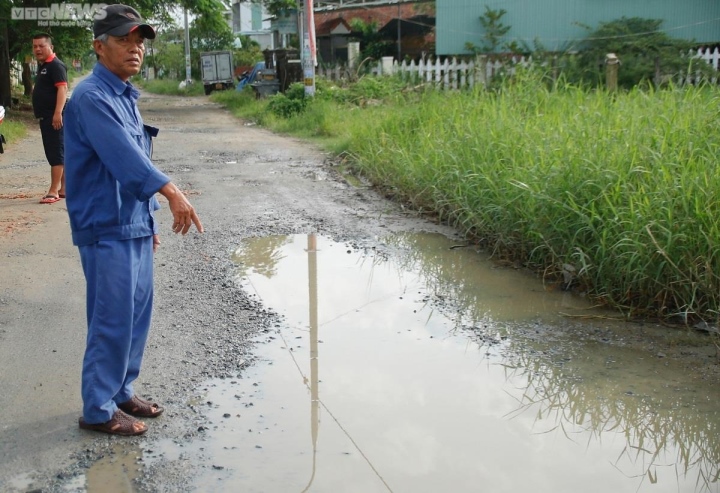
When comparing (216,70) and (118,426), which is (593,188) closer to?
(118,426)

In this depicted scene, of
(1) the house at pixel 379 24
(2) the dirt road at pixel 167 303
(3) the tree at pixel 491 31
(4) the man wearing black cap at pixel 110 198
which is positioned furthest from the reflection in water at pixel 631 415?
(1) the house at pixel 379 24

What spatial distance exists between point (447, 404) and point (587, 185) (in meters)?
2.57

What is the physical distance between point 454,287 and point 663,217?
1452 millimetres

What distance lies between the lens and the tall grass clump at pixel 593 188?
4.88m

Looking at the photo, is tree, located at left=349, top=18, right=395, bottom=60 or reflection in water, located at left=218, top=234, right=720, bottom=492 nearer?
reflection in water, located at left=218, top=234, right=720, bottom=492

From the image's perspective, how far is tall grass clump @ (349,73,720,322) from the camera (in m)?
4.88

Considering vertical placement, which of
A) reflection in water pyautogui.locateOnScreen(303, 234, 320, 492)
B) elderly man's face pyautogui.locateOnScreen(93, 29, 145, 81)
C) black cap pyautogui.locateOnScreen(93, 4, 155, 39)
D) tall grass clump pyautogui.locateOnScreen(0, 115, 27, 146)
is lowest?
reflection in water pyautogui.locateOnScreen(303, 234, 320, 492)

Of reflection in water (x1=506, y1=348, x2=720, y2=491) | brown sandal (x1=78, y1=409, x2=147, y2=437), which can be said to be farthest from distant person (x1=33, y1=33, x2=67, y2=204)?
reflection in water (x1=506, y1=348, x2=720, y2=491)

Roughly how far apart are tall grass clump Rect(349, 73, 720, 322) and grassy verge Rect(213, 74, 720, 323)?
0.01m

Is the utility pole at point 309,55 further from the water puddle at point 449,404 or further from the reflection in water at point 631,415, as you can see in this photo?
the reflection in water at point 631,415

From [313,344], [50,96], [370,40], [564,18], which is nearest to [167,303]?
[313,344]

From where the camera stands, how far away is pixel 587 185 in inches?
226

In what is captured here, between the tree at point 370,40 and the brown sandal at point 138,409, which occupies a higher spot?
the tree at point 370,40

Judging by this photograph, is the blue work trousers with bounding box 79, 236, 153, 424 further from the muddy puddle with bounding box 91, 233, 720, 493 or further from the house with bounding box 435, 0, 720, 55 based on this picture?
the house with bounding box 435, 0, 720, 55
